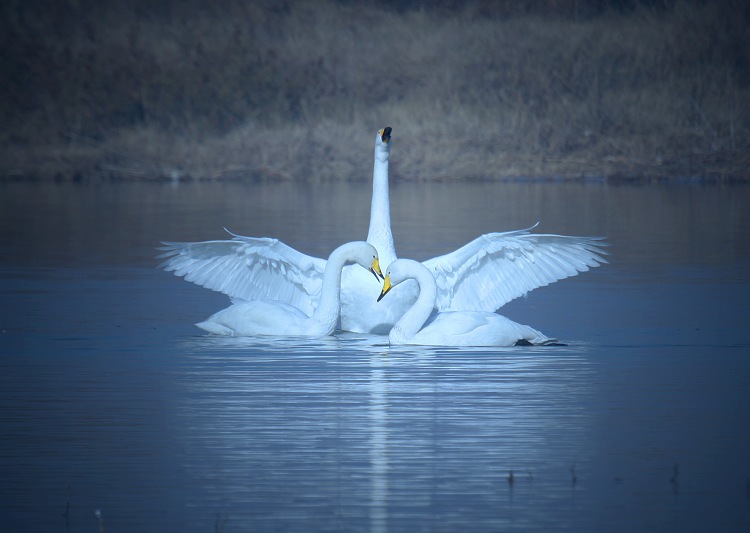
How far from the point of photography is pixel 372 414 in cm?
699

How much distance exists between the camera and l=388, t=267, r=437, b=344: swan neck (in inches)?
360

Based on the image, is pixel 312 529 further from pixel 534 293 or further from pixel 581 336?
pixel 534 293

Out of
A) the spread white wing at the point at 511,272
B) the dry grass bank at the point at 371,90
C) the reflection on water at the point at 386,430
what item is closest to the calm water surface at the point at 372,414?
the reflection on water at the point at 386,430

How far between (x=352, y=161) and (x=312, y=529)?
19.0 meters

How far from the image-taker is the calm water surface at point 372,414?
18.2 ft

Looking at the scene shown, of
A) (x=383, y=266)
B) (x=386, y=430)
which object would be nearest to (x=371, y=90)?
(x=383, y=266)

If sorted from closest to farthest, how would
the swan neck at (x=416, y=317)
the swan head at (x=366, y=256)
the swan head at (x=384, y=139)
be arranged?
the swan neck at (x=416, y=317) < the swan head at (x=366, y=256) < the swan head at (x=384, y=139)

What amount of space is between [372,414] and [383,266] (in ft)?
10.1

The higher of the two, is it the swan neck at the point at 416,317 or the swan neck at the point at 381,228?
the swan neck at the point at 381,228

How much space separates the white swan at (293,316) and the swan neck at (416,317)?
17.1 inches

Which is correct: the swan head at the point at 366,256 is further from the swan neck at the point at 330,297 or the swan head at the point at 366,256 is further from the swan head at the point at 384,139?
the swan head at the point at 384,139

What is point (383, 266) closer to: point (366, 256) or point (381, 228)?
point (381, 228)

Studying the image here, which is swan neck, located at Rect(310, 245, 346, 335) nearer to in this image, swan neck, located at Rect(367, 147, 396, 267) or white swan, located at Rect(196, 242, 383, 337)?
white swan, located at Rect(196, 242, 383, 337)

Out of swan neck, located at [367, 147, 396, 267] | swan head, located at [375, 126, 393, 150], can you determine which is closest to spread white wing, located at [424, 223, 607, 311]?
swan neck, located at [367, 147, 396, 267]
